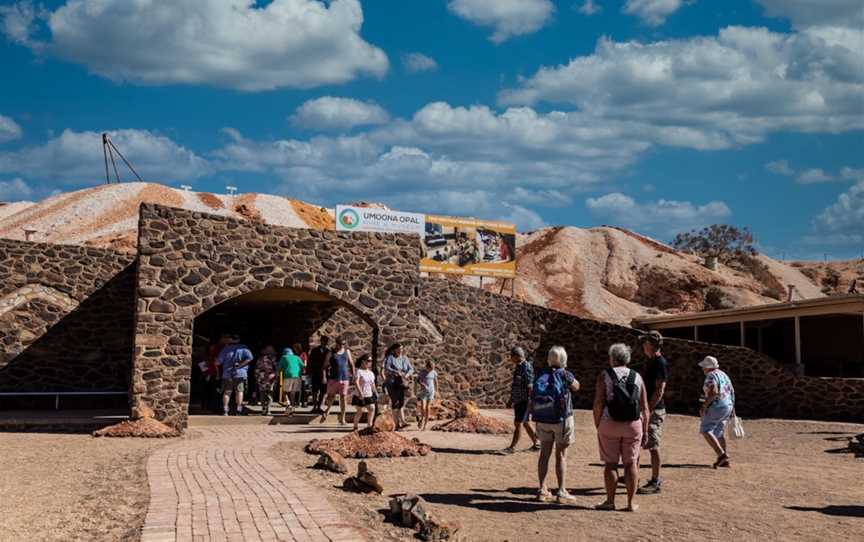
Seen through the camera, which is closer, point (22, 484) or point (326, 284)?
point (22, 484)

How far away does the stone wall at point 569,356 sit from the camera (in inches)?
714

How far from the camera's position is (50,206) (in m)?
41.2

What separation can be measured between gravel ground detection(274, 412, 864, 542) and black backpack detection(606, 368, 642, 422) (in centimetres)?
90

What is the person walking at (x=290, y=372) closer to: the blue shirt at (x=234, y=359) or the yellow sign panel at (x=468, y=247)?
the blue shirt at (x=234, y=359)

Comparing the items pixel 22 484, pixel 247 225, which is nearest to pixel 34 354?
pixel 247 225

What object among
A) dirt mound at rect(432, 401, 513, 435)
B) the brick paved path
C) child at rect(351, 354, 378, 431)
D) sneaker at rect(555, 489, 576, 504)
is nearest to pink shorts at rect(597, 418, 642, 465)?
sneaker at rect(555, 489, 576, 504)

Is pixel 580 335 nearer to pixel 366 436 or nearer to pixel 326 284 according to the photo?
pixel 326 284

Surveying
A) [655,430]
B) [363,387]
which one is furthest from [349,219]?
[655,430]

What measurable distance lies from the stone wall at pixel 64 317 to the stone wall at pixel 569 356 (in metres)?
6.73

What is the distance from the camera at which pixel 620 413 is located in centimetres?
708

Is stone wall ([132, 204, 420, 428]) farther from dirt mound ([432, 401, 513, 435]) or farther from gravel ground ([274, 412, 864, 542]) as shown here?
gravel ground ([274, 412, 864, 542])

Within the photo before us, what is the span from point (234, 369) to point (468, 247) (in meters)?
16.1

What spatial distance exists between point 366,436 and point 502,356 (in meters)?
11.2

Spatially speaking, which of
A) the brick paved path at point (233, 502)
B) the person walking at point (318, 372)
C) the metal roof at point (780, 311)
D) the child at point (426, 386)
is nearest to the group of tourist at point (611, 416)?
the brick paved path at point (233, 502)
